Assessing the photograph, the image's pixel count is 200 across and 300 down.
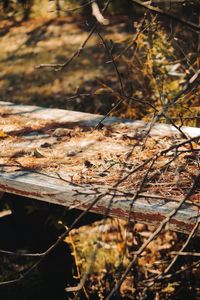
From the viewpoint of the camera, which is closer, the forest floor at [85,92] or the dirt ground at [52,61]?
the forest floor at [85,92]

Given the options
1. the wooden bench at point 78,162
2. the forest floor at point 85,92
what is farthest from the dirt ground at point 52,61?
the wooden bench at point 78,162

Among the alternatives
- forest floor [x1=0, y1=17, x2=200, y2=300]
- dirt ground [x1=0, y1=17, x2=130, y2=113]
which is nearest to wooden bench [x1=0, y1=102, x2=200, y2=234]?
forest floor [x1=0, y1=17, x2=200, y2=300]

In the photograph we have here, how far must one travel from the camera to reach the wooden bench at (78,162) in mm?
1901

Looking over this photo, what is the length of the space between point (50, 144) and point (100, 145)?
320 mm

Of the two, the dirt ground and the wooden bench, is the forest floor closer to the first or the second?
the dirt ground

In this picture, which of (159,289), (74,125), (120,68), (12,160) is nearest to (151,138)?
(74,125)

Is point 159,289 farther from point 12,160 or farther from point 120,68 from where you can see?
point 120,68

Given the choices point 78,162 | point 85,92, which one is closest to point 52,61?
point 85,92

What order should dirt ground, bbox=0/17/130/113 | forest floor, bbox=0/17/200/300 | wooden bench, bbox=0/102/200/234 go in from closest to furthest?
wooden bench, bbox=0/102/200/234 → forest floor, bbox=0/17/200/300 → dirt ground, bbox=0/17/130/113

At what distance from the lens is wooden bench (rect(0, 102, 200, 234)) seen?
190 cm

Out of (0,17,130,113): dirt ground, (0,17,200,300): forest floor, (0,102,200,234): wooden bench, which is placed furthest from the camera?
(0,17,130,113): dirt ground

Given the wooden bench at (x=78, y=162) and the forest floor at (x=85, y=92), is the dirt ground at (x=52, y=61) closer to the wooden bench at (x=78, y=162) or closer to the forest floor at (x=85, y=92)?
the forest floor at (x=85, y=92)

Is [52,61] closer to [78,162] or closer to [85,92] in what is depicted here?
[85,92]

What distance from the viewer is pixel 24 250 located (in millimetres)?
3381
